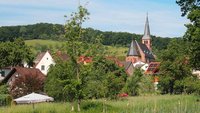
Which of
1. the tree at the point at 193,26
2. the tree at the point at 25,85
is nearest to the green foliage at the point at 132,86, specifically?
the tree at the point at 25,85

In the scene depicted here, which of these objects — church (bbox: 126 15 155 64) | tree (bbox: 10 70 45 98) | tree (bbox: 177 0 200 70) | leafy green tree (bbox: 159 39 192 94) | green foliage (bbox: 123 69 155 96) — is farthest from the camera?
church (bbox: 126 15 155 64)

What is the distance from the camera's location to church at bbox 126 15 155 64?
143m

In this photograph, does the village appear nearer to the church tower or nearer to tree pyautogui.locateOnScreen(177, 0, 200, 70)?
tree pyautogui.locateOnScreen(177, 0, 200, 70)

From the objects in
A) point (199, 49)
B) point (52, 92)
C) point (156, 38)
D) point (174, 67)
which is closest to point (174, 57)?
point (174, 67)

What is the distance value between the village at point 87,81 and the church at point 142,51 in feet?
188

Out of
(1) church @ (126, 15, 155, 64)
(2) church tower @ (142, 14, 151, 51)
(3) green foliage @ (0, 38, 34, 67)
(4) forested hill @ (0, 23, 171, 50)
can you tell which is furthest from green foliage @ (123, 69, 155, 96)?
(2) church tower @ (142, 14, 151, 51)

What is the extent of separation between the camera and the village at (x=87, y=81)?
25812 millimetres

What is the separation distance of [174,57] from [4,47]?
1154 inches

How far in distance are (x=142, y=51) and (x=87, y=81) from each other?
403 feet

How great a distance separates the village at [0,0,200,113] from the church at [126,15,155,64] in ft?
188

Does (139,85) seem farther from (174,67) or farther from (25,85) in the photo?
(25,85)

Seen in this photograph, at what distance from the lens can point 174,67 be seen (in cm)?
5703

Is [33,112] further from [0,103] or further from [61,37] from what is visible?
[0,103]

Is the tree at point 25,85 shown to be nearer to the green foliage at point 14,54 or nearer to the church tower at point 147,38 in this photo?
the green foliage at point 14,54
